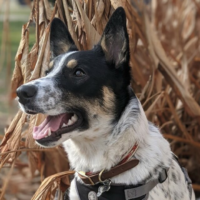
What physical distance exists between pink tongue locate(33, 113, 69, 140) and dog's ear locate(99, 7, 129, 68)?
391 millimetres

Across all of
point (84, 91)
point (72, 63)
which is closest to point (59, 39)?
Result: point (72, 63)

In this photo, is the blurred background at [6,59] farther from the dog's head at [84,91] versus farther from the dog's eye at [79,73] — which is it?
the dog's eye at [79,73]

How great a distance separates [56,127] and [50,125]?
0.04 metres

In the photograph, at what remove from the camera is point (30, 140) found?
274 cm

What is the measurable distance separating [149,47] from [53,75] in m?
1.10

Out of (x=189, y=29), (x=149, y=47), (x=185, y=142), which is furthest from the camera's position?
(x=189, y=29)

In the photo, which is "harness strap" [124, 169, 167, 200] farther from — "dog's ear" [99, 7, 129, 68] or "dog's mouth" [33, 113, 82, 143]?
"dog's ear" [99, 7, 129, 68]

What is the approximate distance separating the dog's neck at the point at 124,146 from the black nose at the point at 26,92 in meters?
0.36

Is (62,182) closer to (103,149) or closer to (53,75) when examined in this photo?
(103,149)

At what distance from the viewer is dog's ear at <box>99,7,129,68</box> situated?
2.32 meters

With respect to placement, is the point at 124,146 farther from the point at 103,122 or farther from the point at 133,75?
the point at 133,75

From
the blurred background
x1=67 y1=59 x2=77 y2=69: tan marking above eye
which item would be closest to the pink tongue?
x1=67 y1=59 x2=77 y2=69: tan marking above eye

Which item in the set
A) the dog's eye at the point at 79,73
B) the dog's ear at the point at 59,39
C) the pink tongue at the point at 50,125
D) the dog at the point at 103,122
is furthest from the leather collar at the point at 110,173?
the dog's ear at the point at 59,39

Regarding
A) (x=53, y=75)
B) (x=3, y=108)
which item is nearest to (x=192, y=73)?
(x=53, y=75)
